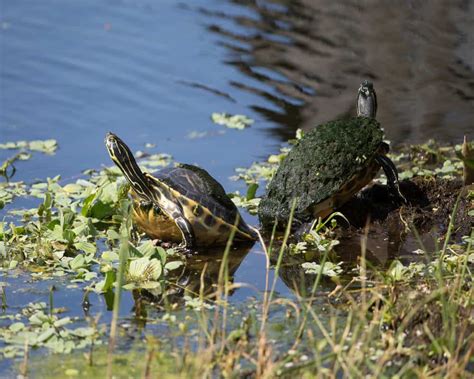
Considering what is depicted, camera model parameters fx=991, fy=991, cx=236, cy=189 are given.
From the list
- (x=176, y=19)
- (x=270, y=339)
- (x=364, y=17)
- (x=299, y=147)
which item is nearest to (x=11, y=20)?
(x=176, y=19)

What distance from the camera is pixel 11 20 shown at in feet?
38.8

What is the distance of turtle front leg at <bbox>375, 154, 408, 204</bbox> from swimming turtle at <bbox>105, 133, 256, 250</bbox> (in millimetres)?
1000

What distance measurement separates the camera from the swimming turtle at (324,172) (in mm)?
6172

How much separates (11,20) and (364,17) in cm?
421

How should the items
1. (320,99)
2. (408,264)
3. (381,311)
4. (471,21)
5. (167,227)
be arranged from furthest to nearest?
(471,21), (320,99), (167,227), (408,264), (381,311)

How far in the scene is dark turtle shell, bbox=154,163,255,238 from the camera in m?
6.03

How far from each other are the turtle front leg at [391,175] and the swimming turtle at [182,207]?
1.00m

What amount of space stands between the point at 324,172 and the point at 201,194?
2.58 feet

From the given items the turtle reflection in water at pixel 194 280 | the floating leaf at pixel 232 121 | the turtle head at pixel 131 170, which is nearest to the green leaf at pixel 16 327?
the turtle reflection in water at pixel 194 280

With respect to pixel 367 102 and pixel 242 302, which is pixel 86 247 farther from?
pixel 367 102

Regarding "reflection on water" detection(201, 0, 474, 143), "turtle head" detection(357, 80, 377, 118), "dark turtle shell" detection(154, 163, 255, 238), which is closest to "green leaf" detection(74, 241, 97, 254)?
"dark turtle shell" detection(154, 163, 255, 238)

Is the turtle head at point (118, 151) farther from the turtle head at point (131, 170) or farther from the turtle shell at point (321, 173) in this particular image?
the turtle shell at point (321, 173)

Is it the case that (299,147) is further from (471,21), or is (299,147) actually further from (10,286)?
(471,21)

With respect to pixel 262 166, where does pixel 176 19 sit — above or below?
above
